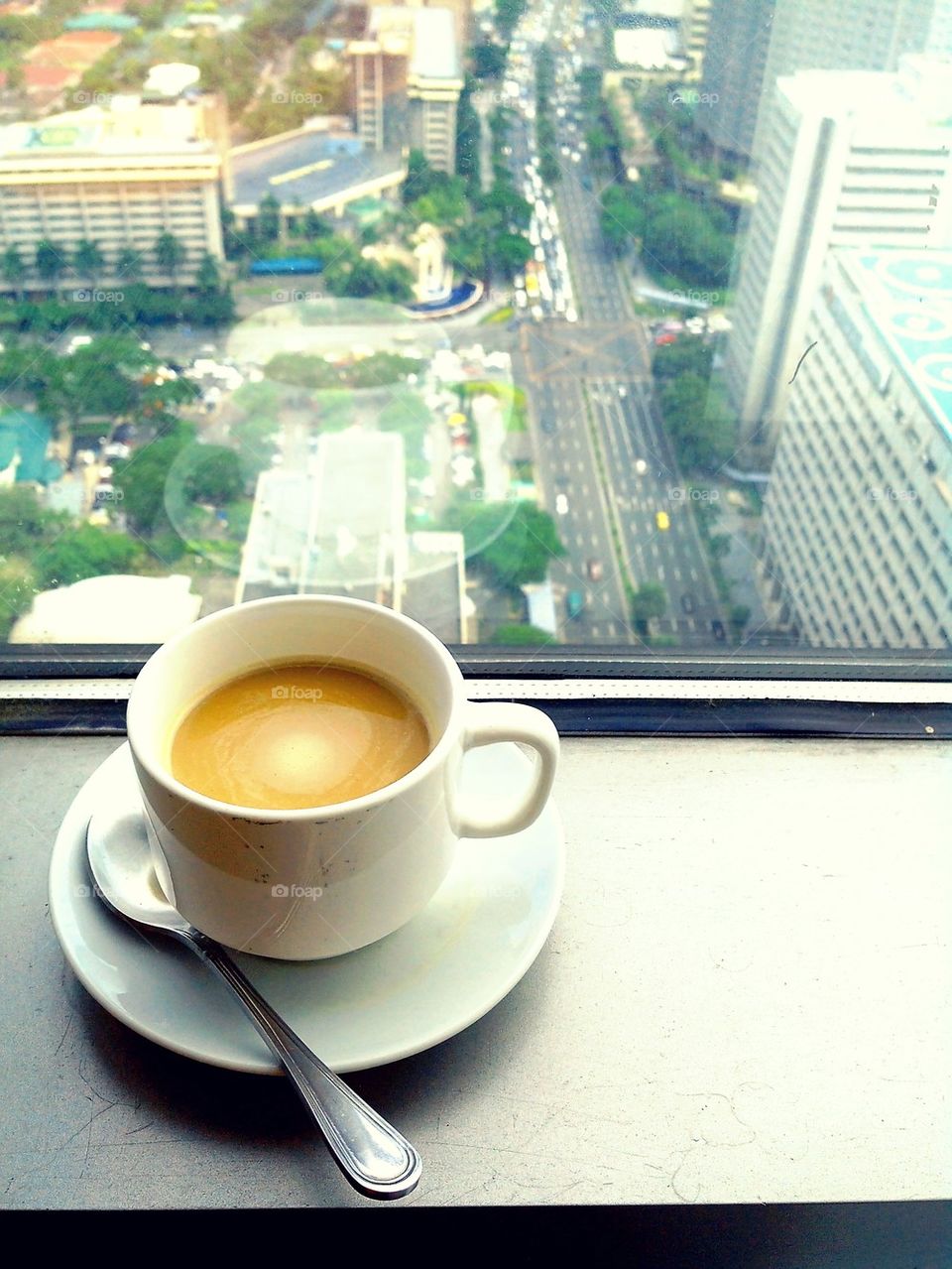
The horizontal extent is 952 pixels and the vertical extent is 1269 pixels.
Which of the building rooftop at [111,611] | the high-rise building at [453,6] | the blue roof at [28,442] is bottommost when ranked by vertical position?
the building rooftop at [111,611]

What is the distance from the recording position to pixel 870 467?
0.93 meters

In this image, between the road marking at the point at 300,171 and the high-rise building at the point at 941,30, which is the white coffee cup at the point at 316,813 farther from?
the high-rise building at the point at 941,30

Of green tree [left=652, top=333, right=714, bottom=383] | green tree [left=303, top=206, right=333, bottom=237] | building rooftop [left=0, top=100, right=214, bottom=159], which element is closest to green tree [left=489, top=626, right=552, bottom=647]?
green tree [left=652, top=333, right=714, bottom=383]

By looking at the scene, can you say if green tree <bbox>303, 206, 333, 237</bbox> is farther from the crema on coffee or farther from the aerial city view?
the crema on coffee

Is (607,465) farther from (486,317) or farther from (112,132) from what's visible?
(112,132)

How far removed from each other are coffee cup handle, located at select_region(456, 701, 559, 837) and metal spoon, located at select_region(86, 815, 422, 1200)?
15 centimetres

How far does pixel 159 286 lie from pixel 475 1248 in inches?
30.5

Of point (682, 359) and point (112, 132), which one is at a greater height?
point (112, 132)

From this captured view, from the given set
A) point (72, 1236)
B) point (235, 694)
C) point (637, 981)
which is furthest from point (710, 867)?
point (72, 1236)

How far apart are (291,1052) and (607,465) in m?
→ 0.59

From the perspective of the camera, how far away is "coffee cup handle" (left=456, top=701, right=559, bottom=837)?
0.61 meters

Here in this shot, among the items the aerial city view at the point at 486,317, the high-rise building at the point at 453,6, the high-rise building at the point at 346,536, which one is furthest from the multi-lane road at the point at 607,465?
the high-rise building at the point at 453,6

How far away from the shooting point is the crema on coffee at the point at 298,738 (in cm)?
61

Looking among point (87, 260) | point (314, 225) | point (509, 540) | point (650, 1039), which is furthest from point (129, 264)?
point (650, 1039)
